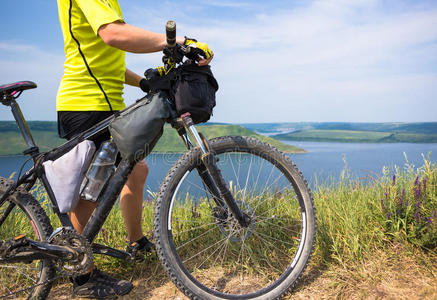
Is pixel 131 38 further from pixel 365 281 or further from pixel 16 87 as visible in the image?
pixel 365 281

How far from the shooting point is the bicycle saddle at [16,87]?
6.76 ft

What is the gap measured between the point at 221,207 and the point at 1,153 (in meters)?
51.8

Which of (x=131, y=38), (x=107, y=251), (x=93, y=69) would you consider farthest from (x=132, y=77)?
(x=107, y=251)

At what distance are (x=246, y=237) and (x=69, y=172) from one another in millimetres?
1268

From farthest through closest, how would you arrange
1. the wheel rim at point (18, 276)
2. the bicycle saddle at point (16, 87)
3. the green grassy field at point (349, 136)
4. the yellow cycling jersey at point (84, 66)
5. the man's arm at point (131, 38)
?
the green grassy field at point (349, 136) < the wheel rim at point (18, 276) < the bicycle saddle at point (16, 87) < the yellow cycling jersey at point (84, 66) < the man's arm at point (131, 38)

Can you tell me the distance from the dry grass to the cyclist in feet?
0.75

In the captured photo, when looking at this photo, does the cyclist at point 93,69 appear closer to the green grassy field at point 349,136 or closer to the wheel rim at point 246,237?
the wheel rim at point 246,237

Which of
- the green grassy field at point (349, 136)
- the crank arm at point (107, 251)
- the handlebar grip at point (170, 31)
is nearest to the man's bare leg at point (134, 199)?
the crank arm at point (107, 251)

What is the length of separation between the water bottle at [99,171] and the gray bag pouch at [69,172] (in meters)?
0.04

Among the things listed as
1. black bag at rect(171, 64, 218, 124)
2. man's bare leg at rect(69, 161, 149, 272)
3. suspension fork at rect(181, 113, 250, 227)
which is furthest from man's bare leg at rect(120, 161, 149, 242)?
black bag at rect(171, 64, 218, 124)

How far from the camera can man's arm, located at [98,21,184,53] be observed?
172cm

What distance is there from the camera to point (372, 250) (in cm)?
226

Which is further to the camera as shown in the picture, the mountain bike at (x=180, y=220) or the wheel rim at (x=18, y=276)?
the wheel rim at (x=18, y=276)

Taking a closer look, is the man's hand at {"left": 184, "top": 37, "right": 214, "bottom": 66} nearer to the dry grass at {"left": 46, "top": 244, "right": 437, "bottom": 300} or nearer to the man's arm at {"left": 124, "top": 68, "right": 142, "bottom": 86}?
the man's arm at {"left": 124, "top": 68, "right": 142, "bottom": 86}
